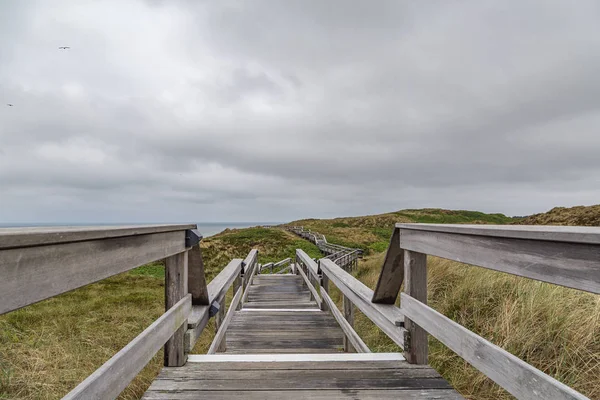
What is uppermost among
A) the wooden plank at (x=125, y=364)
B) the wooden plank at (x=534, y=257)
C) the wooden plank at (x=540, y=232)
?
the wooden plank at (x=540, y=232)

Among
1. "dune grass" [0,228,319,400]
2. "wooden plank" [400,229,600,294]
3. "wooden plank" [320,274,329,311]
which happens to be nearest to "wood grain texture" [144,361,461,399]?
"wooden plank" [400,229,600,294]

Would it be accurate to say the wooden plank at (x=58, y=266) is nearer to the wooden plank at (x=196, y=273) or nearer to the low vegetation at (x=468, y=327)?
the wooden plank at (x=196, y=273)

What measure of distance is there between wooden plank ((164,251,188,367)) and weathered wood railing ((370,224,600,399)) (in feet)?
5.19

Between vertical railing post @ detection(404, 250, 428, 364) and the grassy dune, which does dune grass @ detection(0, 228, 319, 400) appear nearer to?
vertical railing post @ detection(404, 250, 428, 364)

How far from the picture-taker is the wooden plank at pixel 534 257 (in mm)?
1024

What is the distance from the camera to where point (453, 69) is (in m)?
18.2

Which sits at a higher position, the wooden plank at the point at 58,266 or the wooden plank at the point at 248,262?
the wooden plank at the point at 58,266

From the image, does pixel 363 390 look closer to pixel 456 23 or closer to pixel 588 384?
pixel 588 384

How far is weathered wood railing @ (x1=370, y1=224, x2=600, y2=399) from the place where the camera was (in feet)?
3.49

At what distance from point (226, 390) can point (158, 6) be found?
1429 centimetres

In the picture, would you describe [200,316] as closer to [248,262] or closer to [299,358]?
[299,358]

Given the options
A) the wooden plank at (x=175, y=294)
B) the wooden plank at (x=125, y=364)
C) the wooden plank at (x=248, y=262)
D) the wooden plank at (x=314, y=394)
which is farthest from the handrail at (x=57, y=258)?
the wooden plank at (x=248, y=262)

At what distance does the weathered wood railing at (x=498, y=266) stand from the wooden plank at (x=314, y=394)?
13.1 inches

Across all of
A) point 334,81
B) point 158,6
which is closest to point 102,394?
point 158,6
